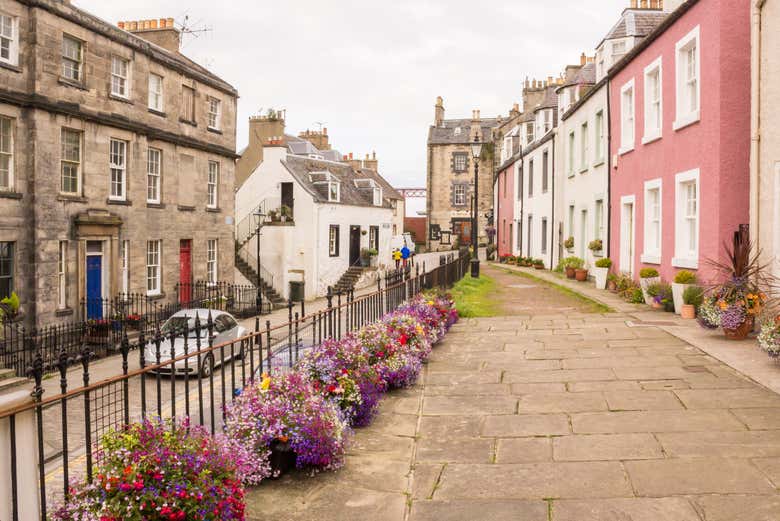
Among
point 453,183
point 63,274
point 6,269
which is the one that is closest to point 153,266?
point 63,274

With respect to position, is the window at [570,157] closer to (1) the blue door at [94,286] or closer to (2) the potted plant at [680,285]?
(2) the potted plant at [680,285]

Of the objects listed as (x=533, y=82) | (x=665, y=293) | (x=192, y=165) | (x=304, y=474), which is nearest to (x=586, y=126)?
(x=665, y=293)

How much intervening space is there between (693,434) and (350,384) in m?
3.23

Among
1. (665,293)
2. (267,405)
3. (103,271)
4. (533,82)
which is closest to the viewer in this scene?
(267,405)

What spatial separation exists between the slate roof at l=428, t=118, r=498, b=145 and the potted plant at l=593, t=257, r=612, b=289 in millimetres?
43190

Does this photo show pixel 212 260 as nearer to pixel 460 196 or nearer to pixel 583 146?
pixel 583 146

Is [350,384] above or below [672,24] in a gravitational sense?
below

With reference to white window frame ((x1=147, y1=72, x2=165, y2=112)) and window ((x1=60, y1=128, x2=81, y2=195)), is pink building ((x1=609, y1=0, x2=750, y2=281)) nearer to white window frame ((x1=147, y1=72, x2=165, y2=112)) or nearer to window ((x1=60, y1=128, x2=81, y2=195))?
Result: white window frame ((x1=147, y1=72, x2=165, y2=112))

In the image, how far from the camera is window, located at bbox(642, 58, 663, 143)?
16797 millimetres

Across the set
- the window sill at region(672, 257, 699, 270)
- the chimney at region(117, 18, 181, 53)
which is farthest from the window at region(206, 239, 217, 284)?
the window sill at region(672, 257, 699, 270)

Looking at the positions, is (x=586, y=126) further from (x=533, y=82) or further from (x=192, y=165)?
(x=533, y=82)

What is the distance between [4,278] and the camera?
18.2 meters

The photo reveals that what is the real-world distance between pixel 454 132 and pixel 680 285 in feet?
169

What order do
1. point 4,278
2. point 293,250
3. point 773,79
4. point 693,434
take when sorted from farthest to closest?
1. point 293,250
2. point 4,278
3. point 773,79
4. point 693,434
